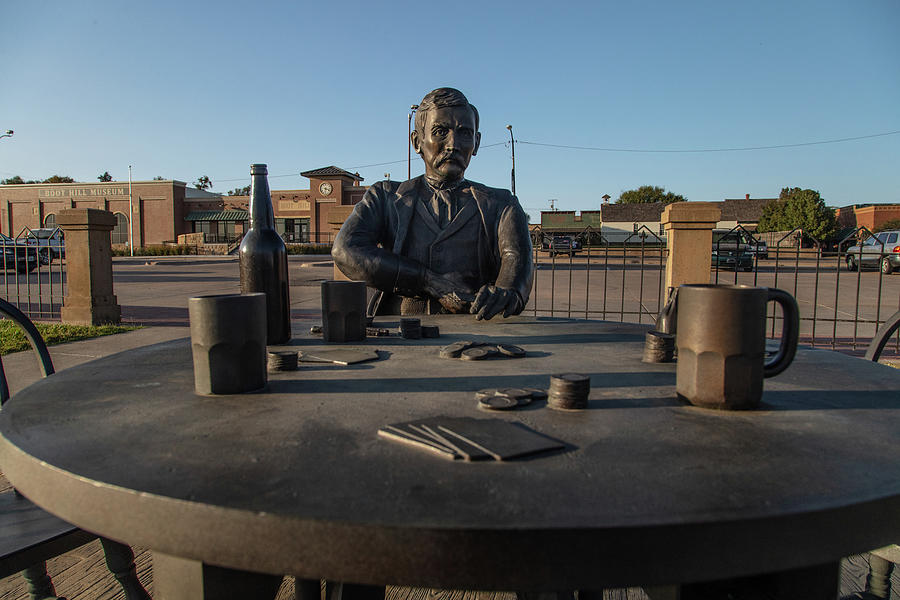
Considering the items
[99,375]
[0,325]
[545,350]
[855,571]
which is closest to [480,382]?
[545,350]

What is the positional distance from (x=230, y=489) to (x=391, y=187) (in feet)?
8.45

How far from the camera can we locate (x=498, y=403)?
1036 mm

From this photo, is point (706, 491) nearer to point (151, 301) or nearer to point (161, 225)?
point (151, 301)

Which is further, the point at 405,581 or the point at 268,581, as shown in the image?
the point at 268,581

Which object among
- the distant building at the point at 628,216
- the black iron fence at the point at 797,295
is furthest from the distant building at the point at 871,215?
the black iron fence at the point at 797,295

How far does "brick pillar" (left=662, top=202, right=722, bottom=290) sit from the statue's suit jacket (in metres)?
3.88

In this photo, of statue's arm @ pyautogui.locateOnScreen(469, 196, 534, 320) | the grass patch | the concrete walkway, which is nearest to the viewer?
the concrete walkway

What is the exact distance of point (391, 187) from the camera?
3.11 metres

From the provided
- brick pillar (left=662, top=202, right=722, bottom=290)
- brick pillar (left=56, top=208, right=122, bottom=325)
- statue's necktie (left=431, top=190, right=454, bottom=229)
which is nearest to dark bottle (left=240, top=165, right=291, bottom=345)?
statue's necktie (left=431, top=190, right=454, bottom=229)

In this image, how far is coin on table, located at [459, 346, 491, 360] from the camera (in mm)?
1502

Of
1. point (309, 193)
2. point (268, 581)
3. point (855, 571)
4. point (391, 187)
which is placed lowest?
point (855, 571)

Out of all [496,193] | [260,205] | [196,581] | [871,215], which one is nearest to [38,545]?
[196,581]

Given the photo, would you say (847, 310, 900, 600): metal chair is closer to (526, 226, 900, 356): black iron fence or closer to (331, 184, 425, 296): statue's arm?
(331, 184, 425, 296): statue's arm

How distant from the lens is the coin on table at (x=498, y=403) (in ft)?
3.37
